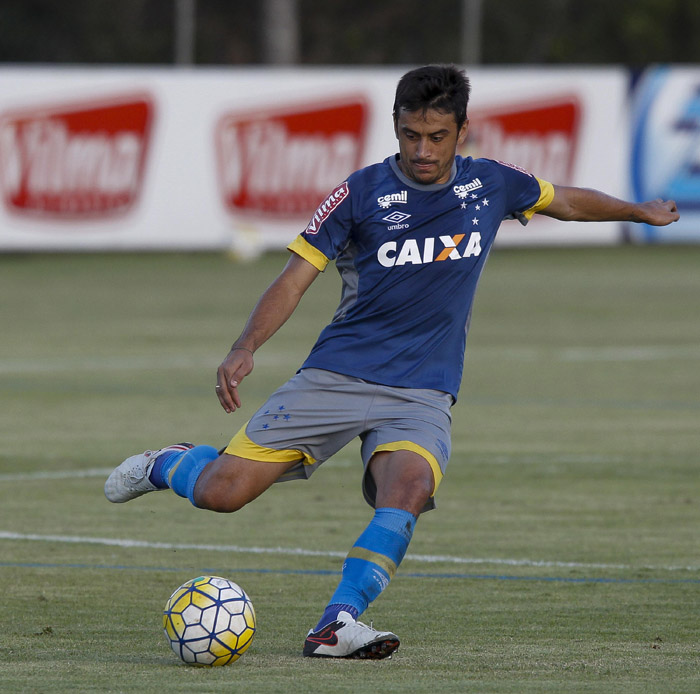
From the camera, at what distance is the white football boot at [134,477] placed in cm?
733

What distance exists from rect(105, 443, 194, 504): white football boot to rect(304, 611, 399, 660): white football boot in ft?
4.34

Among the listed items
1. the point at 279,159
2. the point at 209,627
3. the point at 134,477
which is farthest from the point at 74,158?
the point at 209,627

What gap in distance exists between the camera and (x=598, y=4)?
5972 cm

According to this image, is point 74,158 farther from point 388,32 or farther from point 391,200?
point 388,32

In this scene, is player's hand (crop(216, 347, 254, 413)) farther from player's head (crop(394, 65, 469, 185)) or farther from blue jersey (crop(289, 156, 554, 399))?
player's head (crop(394, 65, 469, 185))

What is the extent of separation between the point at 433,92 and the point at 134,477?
83.2 inches

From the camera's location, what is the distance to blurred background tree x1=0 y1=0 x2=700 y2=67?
55.7m

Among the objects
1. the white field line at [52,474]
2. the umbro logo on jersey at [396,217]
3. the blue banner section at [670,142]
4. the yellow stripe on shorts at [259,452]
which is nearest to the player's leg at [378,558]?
the yellow stripe on shorts at [259,452]

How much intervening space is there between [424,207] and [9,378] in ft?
35.1

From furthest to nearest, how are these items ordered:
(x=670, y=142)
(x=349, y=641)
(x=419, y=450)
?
(x=670, y=142), (x=419, y=450), (x=349, y=641)

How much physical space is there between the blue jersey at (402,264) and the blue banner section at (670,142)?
93.7 feet

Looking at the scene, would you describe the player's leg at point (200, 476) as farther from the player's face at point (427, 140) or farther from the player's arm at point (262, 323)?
the player's face at point (427, 140)

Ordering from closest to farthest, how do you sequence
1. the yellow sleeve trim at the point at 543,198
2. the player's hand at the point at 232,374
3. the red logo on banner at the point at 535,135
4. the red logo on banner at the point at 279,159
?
the player's hand at the point at 232,374, the yellow sleeve trim at the point at 543,198, the red logo on banner at the point at 279,159, the red logo on banner at the point at 535,135

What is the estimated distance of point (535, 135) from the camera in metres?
34.9
